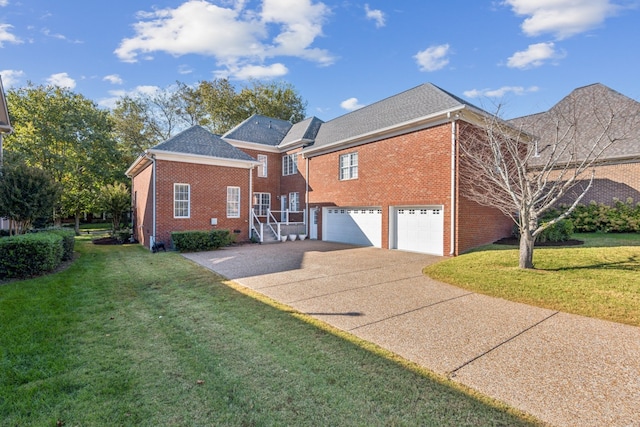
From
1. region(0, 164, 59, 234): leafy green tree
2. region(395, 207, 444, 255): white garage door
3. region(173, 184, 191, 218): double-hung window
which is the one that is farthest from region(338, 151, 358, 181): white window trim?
region(0, 164, 59, 234): leafy green tree

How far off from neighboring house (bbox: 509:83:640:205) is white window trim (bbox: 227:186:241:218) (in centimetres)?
1345

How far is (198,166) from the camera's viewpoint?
1502cm

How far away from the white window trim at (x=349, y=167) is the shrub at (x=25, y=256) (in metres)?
12.0

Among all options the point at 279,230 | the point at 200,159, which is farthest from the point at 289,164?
the point at 200,159

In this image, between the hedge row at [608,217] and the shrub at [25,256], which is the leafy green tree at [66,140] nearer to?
the shrub at [25,256]

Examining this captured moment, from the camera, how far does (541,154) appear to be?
1675 cm

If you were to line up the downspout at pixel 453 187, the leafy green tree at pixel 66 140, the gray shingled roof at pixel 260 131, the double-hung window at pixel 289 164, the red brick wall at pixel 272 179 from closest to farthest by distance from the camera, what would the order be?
the downspout at pixel 453 187 < the double-hung window at pixel 289 164 < the gray shingled roof at pixel 260 131 < the red brick wall at pixel 272 179 < the leafy green tree at pixel 66 140

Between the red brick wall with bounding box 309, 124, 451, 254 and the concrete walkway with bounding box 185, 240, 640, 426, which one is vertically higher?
the red brick wall with bounding box 309, 124, 451, 254

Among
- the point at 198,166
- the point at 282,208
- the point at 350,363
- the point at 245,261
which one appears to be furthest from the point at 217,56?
the point at 350,363

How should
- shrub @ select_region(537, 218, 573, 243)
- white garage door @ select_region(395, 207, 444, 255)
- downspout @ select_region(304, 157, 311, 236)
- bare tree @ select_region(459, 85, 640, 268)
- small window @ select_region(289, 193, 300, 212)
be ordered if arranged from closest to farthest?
1. bare tree @ select_region(459, 85, 640, 268)
2. shrub @ select_region(537, 218, 573, 243)
3. white garage door @ select_region(395, 207, 444, 255)
4. downspout @ select_region(304, 157, 311, 236)
5. small window @ select_region(289, 193, 300, 212)

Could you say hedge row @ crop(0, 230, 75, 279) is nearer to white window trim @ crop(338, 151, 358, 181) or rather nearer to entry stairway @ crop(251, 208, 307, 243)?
entry stairway @ crop(251, 208, 307, 243)

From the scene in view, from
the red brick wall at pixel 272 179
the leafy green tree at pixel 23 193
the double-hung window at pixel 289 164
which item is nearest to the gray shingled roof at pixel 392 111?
the double-hung window at pixel 289 164

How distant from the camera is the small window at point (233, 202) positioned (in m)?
16.0

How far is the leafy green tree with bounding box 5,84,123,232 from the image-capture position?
21.4 metres
